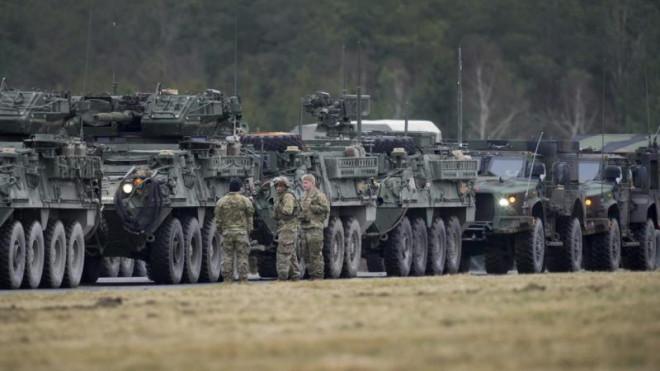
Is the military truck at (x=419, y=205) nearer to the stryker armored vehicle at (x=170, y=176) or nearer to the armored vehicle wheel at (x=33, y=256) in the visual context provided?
the stryker armored vehicle at (x=170, y=176)

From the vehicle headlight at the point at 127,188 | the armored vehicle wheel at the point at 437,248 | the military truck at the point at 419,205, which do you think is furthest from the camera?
the armored vehicle wheel at the point at 437,248

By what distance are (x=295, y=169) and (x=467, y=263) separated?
8808mm

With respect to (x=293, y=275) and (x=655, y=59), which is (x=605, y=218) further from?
(x=655, y=59)

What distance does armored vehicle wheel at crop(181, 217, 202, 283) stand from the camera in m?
31.1

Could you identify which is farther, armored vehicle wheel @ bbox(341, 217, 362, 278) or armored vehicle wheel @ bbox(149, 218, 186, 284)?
armored vehicle wheel @ bbox(341, 217, 362, 278)

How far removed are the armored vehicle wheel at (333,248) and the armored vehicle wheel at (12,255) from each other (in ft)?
17.5

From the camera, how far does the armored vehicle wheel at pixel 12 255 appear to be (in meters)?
27.2

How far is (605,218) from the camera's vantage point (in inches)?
1492

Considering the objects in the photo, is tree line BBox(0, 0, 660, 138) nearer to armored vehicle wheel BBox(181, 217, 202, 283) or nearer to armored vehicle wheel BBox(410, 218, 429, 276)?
armored vehicle wheel BBox(410, 218, 429, 276)

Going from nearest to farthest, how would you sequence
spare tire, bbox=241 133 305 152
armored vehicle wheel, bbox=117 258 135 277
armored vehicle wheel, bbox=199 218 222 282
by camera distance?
armored vehicle wheel, bbox=199 218 222 282 < spare tire, bbox=241 133 305 152 < armored vehicle wheel, bbox=117 258 135 277

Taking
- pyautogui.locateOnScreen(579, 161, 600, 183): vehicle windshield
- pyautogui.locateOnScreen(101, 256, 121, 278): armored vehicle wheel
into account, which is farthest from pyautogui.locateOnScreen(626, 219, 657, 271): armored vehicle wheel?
pyautogui.locateOnScreen(101, 256, 121, 278): armored vehicle wheel

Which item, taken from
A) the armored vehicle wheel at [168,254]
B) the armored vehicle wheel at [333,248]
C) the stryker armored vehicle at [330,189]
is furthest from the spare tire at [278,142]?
the armored vehicle wheel at [168,254]

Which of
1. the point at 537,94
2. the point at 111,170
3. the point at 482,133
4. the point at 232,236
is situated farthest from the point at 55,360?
the point at 537,94

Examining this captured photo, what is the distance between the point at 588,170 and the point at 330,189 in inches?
332
